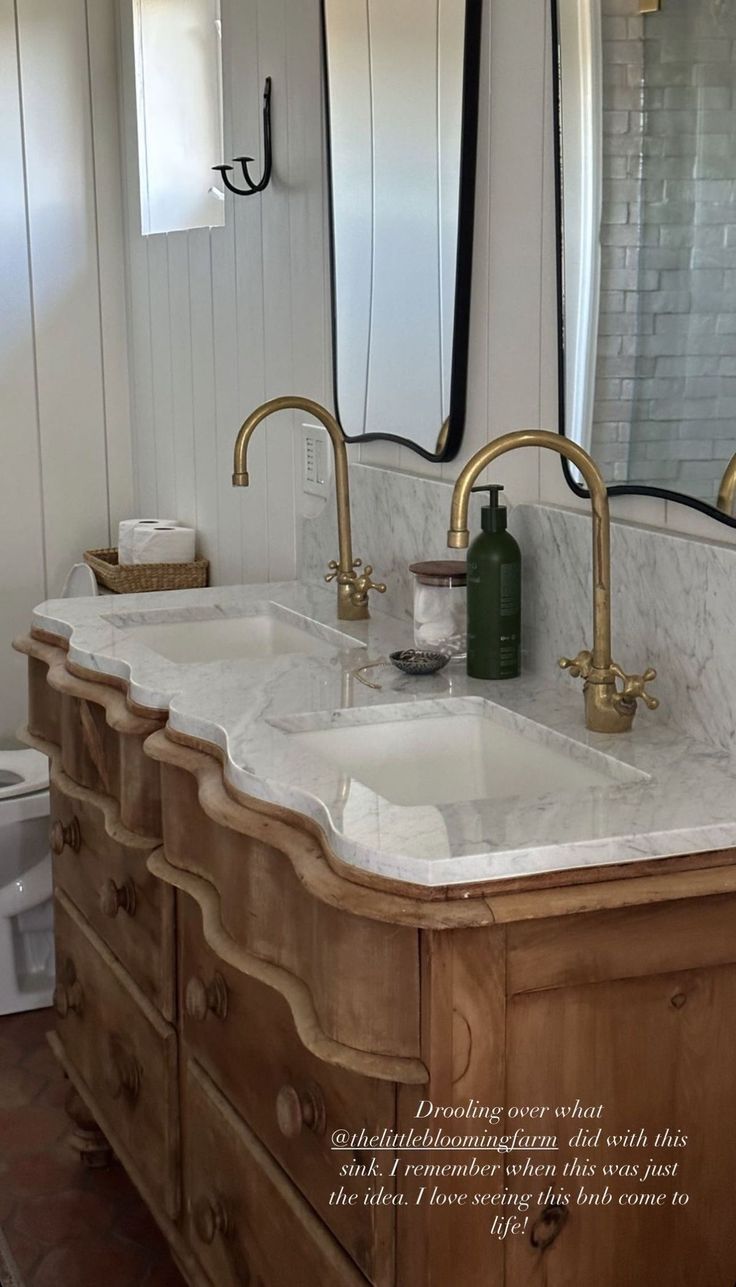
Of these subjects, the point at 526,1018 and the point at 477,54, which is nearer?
the point at 526,1018

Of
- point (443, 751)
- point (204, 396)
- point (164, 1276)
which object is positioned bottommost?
point (164, 1276)

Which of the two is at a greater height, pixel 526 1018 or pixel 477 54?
pixel 477 54

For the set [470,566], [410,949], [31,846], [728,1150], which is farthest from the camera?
[31,846]

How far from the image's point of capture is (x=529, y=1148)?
1150 mm

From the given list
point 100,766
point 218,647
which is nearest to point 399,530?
point 218,647

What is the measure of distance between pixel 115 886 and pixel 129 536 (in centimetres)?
123

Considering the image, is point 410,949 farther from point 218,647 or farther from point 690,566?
point 218,647

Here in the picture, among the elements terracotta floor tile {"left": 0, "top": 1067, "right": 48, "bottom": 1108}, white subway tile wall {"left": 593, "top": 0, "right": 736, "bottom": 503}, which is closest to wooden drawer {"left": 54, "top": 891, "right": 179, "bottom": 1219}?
terracotta floor tile {"left": 0, "top": 1067, "right": 48, "bottom": 1108}

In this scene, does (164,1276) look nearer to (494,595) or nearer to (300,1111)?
(300,1111)

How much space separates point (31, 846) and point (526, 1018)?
71.1 inches

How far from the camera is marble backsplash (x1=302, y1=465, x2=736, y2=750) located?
4.55 ft

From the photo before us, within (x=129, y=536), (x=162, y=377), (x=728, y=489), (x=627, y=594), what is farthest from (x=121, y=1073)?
(x=162, y=377)

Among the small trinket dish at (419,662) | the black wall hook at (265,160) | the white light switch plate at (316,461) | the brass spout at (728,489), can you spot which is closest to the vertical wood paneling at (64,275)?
the black wall hook at (265,160)

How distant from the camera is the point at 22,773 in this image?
116 inches
